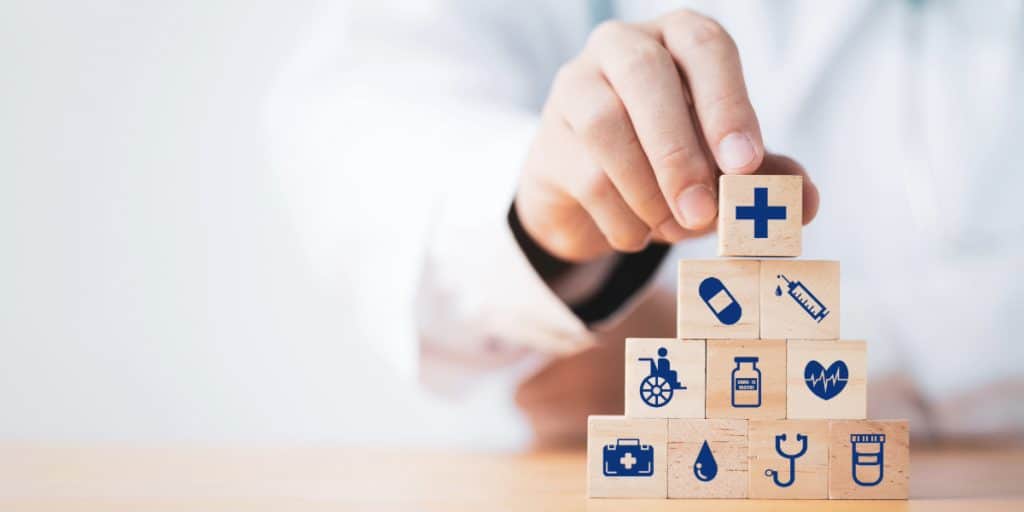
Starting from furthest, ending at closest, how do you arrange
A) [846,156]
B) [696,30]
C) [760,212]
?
[846,156], [696,30], [760,212]

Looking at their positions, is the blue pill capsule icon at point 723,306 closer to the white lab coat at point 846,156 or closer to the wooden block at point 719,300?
the wooden block at point 719,300

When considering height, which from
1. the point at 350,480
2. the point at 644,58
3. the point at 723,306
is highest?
the point at 644,58

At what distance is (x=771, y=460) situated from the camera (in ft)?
2.39

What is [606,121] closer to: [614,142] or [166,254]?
[614,142]

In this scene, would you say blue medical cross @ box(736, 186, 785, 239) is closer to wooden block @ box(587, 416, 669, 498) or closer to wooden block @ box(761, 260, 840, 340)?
wooden block @ box(761, 260, 840, 340)

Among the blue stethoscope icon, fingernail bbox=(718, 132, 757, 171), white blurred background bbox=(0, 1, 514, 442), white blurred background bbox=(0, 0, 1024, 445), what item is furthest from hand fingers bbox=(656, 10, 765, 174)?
white blurred background bbox=(0, 1, 514, 442)

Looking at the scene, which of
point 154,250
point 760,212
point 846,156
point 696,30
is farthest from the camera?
point 154,250

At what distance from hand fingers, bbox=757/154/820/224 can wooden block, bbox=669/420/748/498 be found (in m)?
0.19

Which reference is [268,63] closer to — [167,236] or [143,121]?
[143,121]

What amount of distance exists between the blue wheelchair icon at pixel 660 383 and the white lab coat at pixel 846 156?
0.42m

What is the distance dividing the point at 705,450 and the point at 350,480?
31cm

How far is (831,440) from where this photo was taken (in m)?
0.73

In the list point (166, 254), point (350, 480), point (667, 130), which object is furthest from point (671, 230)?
point (166, 254)

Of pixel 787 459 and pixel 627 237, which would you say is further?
pixel 627 237
